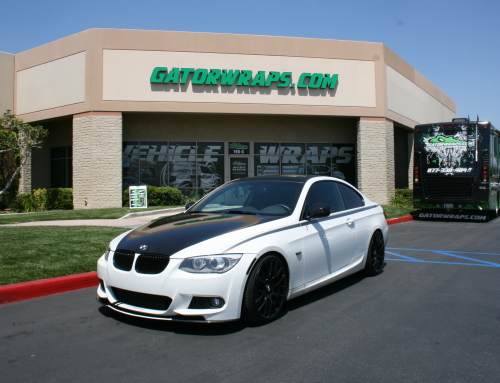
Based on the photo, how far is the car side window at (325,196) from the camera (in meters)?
5.99

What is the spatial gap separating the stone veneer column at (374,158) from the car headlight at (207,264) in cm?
1933

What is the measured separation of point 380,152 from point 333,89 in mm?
3830

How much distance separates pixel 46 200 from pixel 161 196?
499cm

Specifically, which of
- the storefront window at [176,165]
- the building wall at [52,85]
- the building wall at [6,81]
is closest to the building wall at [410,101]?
the storefront window at [176,165]

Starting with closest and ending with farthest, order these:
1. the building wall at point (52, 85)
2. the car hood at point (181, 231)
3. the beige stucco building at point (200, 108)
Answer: the car hood at point (181, 231), the beige stucco building at point (200, 108), the building wall at point (52, 85)

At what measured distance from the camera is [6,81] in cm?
2283

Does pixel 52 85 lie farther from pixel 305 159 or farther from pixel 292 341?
pixel 292 341

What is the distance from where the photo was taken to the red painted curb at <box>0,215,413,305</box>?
5.92 metres

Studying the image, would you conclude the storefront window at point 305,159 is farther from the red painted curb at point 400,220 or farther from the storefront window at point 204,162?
the red painted curb at point 400,220

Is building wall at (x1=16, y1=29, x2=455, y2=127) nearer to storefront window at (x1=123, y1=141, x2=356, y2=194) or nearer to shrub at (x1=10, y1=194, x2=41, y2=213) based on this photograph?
storefront window at (x1=123, y1=141, x2=356, y2=194)

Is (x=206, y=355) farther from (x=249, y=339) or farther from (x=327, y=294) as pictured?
(x=327, y=294)

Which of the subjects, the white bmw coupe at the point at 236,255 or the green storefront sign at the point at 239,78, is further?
the green storefront sign at the point at 239,78

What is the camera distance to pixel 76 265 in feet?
24.0

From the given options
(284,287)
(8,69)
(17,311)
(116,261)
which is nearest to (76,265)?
(17,311)
